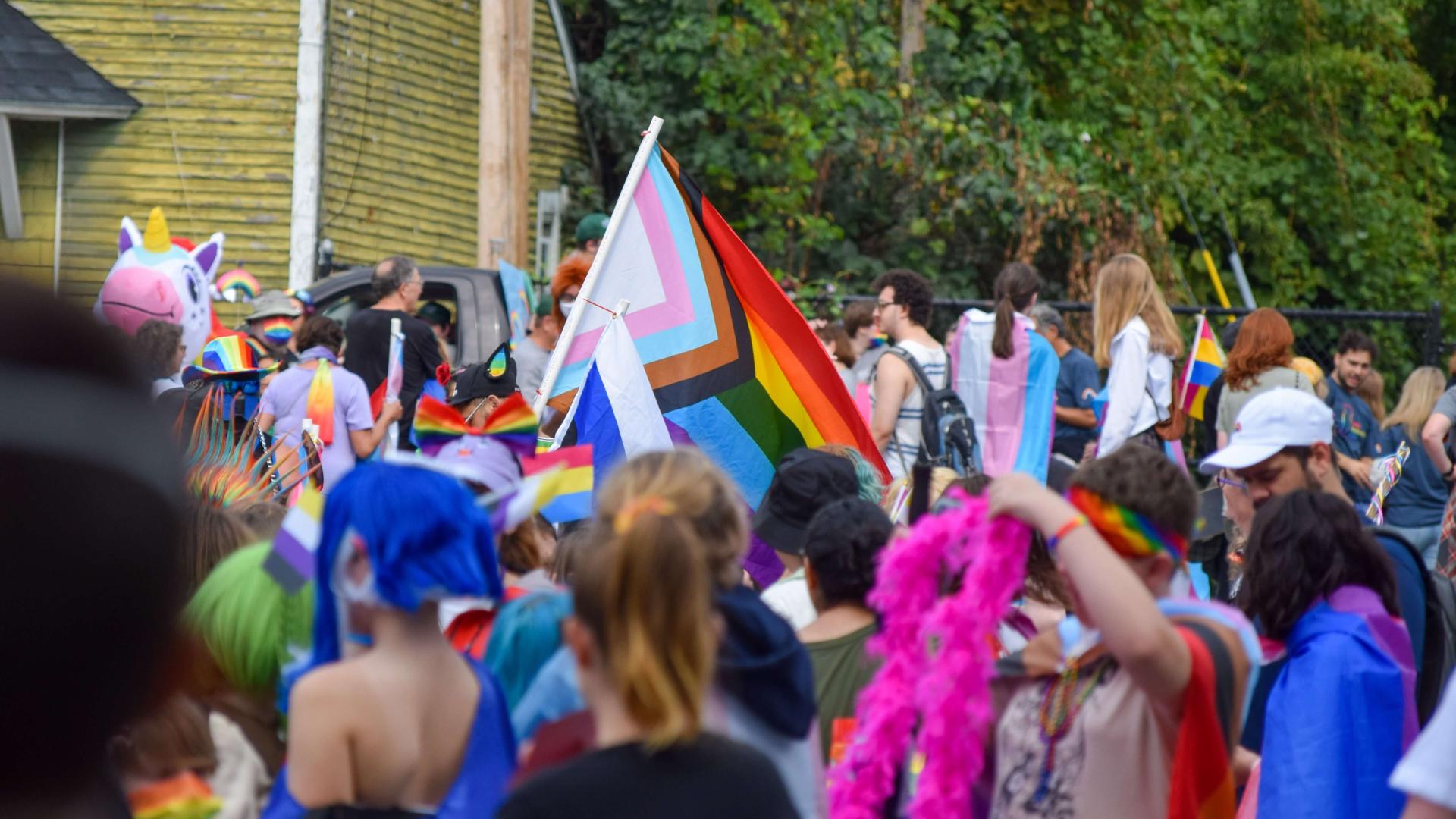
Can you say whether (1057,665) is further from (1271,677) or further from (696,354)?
(696,354)

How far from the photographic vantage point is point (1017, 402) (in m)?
8.43

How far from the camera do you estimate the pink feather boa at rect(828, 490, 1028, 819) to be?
2.81 meters

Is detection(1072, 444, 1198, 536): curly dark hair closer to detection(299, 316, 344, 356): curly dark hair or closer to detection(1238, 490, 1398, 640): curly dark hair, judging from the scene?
detection(1238, 490, 1398, 640): curly dark hair

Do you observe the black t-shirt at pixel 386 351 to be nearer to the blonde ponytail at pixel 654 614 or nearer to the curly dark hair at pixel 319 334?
the curly dark hair at pixel 319 334

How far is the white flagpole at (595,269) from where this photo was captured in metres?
5.64

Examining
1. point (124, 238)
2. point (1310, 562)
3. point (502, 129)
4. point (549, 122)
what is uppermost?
point (549, 122)

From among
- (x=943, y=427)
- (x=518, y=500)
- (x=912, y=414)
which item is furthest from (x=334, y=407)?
(x=518, y=500)

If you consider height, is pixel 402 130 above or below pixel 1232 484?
above

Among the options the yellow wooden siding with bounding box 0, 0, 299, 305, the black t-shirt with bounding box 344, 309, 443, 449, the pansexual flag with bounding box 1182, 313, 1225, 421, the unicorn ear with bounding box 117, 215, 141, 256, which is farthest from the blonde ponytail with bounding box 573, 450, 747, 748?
the yellow wooden siding with bounding box 0, 0, 299, 305

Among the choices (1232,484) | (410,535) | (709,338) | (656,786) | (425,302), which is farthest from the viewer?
(425,302)

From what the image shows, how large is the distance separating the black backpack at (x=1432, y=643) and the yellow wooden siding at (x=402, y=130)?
12.4m

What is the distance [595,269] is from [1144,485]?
3348mm

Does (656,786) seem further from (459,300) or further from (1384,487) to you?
(459,300)

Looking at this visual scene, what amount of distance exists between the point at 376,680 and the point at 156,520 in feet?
6.00
